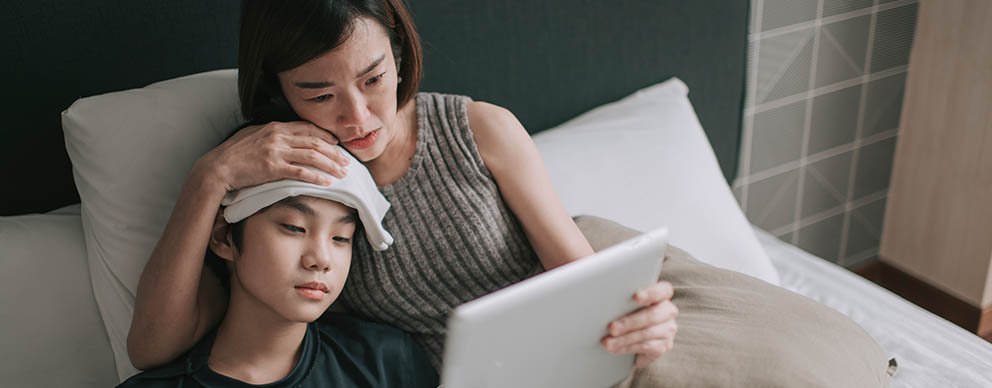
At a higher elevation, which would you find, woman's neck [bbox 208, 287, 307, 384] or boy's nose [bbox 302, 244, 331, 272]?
boy's nose [bbox 302, 244, 331, 272]

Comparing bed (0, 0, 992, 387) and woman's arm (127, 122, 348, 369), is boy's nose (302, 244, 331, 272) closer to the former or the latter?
woman's arm (127, 122, 348, 369)

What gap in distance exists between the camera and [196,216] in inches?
42.2

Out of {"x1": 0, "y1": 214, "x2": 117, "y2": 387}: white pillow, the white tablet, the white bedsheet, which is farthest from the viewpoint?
the white bedsheet

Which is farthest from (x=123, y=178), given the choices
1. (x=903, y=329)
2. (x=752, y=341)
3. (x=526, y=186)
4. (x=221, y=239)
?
(x=903, y=329)

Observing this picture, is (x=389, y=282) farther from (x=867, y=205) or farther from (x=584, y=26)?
(x=867, y=205)

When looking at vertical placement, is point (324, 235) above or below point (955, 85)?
above

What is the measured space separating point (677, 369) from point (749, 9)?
1.07 metres

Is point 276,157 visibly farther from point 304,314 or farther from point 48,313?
point 48,313

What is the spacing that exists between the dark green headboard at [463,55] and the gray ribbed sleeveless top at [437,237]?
35 centimetres

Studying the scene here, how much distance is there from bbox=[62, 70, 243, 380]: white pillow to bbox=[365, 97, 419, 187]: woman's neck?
0.26m

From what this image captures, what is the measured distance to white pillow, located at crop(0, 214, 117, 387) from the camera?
3.80 ft

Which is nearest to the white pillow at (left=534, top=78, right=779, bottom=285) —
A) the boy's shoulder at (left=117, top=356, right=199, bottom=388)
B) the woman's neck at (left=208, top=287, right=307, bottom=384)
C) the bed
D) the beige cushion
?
the bed

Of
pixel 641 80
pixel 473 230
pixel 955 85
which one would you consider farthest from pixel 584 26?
pixel 955 85

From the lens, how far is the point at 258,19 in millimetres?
1055
